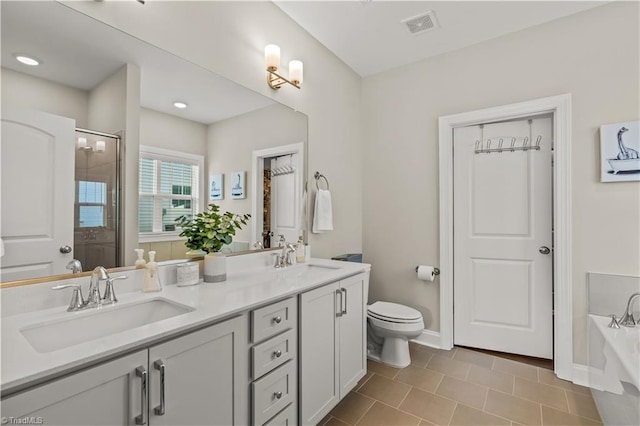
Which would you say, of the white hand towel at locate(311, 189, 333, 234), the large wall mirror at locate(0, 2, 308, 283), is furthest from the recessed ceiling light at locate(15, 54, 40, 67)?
the white hand towel at locate(311, 189, 333, 234)

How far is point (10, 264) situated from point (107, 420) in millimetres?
703

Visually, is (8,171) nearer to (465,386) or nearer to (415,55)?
(465,386)

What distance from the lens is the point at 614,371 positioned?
156cm

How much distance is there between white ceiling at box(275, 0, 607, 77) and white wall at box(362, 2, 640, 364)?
4.9 inches

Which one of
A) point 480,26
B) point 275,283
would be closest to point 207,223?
point 275,283

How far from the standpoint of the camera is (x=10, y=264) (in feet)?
3.62

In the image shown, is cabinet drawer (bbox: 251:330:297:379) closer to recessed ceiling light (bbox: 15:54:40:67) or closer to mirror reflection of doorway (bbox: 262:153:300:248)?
mirror reflection of doorway (bbox: 262:153:300:248)

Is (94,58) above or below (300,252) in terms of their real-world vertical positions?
above

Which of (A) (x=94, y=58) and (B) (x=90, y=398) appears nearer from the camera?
(B) (x=90, y=398)

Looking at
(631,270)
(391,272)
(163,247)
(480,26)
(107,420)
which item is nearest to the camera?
(107,420)

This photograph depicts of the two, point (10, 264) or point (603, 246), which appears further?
point (603, 246)

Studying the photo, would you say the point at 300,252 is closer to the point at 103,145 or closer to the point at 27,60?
the point at 103,145

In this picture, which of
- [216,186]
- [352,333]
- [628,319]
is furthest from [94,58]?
[628,319]

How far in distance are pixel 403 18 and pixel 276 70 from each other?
1091mm
